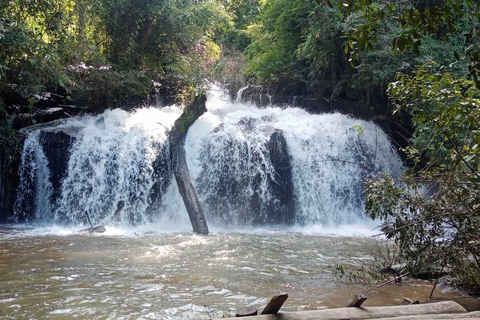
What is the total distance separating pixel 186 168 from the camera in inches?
429

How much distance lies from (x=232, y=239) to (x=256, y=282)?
11.1 feet


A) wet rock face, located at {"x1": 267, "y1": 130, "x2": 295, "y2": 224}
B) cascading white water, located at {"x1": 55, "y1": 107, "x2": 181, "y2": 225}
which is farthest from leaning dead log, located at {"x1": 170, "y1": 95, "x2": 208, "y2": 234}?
wet rock face, located at {"x1": 267, "y1": 130, "x2": 295, "y2": 224}

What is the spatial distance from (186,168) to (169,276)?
4.80 meters

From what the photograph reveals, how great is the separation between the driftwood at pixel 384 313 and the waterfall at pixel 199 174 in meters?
8.16

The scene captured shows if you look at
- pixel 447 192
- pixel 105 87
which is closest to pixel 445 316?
pixel 447 192

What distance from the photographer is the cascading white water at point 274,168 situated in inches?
492

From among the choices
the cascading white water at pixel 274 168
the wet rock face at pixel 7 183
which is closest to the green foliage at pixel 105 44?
the wet rock face at pixel 7 183

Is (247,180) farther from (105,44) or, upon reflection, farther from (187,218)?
(105,44)

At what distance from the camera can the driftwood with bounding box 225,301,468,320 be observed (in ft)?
10.1

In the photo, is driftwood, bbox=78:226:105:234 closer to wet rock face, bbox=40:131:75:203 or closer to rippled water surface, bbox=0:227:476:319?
rippled water surface, bbox=0:227:476:319

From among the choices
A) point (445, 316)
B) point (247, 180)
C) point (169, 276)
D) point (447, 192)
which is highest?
point (247, 180)

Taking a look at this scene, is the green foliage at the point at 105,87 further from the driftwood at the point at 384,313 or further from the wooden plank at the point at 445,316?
the wooden plank at the point at 445,316

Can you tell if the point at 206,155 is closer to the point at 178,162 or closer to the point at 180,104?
the point at 178,162

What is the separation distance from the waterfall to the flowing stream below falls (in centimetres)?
3
